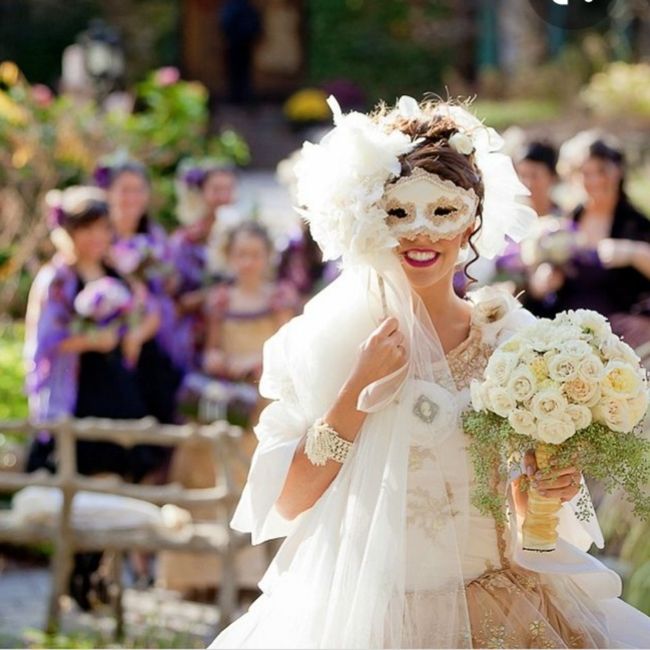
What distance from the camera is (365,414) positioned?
3.88 metres

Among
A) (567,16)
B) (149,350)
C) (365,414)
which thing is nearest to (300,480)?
(365,414)

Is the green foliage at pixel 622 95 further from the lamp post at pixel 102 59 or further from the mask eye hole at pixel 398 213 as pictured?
the mask eye hole at pixel 398 213

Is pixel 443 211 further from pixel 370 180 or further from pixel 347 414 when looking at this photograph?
pixel 347 414

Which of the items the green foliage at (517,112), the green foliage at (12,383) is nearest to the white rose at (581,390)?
the green foliage at (12,383)

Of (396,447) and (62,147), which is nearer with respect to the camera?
(396,447)

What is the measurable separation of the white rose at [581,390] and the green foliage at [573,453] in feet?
0.20

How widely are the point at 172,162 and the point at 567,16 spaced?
15317mm

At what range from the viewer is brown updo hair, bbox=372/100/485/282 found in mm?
3926

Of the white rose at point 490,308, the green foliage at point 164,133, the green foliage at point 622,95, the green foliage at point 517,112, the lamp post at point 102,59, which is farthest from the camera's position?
the green foliage at point 517,112

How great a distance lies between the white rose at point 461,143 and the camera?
394 cm

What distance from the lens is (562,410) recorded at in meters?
3.66

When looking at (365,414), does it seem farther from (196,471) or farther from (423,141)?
(196,471)

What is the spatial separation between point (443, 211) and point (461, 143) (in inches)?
6.1

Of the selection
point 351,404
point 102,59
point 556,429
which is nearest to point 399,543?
point 351,404
